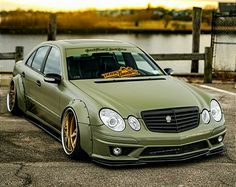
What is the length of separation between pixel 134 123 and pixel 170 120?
44 centimetres

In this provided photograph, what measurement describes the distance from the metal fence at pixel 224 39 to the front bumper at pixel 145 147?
1016cm

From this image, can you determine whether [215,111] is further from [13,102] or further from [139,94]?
[13,102]

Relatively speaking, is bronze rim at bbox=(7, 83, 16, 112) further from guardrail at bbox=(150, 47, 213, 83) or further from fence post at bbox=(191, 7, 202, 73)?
fence post at bbox=(191, 7, 202, 73)

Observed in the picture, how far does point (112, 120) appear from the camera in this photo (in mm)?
5949

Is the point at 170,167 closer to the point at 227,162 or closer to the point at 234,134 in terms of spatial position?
the point at 227,162

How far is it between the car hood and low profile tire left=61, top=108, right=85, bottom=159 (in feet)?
1.27

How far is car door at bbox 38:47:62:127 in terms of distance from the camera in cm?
705

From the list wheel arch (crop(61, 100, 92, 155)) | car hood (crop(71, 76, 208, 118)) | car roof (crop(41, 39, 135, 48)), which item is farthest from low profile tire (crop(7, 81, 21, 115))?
wheel arch (crop(61, 100, 92, 155))

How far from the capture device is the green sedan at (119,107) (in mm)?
5914

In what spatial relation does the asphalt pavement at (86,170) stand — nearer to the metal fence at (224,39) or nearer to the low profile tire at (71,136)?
the low profile tire at (71,136)

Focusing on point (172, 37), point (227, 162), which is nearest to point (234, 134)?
point (227, 162)

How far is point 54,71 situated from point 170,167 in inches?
96.8

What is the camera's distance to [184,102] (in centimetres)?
633

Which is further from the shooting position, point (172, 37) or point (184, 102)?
point (172, 37)
